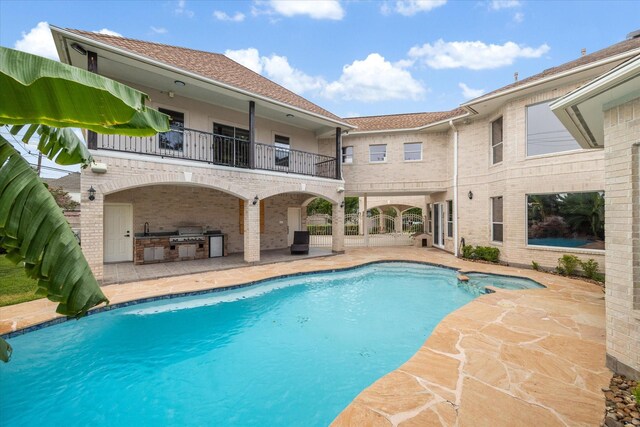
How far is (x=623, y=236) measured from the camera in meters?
3.80

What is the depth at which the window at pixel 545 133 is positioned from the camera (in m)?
10.1

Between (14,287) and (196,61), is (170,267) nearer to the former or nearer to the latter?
(14,287)

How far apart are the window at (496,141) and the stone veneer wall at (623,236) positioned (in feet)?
30.3

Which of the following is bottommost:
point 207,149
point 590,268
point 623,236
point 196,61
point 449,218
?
point 590,268

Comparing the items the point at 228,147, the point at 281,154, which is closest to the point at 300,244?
the point at 281,154

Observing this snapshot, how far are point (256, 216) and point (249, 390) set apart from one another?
8.02 meters

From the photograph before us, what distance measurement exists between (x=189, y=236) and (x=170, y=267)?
1932mm

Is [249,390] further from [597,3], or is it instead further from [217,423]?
[597,3]

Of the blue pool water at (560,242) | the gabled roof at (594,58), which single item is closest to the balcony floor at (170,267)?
the blue pool water at (560,242)

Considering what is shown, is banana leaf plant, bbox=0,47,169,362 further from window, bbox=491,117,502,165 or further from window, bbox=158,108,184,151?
window, bbox=491,117,502,165

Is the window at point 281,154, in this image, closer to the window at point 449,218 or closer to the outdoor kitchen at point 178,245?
the outdoor kitchen at point 178,245

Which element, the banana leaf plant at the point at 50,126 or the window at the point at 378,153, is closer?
the banana leaf plant at the point at 50,126

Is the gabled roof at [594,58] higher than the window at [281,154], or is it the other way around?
the gabled roof at [594,58]

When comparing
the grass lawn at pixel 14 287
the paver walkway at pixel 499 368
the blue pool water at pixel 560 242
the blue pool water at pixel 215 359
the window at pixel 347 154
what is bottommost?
the blue pool water at pixel 215 359
